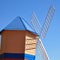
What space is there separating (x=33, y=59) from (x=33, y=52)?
2.01ft

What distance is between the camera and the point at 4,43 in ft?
67.9

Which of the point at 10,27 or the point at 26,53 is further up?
the point at 10,27

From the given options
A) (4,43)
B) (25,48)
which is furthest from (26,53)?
(4,43)

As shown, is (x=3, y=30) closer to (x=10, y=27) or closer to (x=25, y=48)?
(x=10, y=27)

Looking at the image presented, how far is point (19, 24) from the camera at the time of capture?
70.0 ft

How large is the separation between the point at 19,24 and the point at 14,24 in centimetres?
41

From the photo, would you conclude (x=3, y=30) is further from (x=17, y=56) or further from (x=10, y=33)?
(x=17, y=56)

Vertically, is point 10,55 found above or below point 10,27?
below

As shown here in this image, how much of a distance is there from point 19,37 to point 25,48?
99cm

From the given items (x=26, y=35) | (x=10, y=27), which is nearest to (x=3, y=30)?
(x=10, y=27)

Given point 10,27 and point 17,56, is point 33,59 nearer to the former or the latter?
point 17,56

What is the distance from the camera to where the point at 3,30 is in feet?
68.9

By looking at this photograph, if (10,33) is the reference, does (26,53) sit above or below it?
below

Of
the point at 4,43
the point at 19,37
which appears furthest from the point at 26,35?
the point at 4,43
